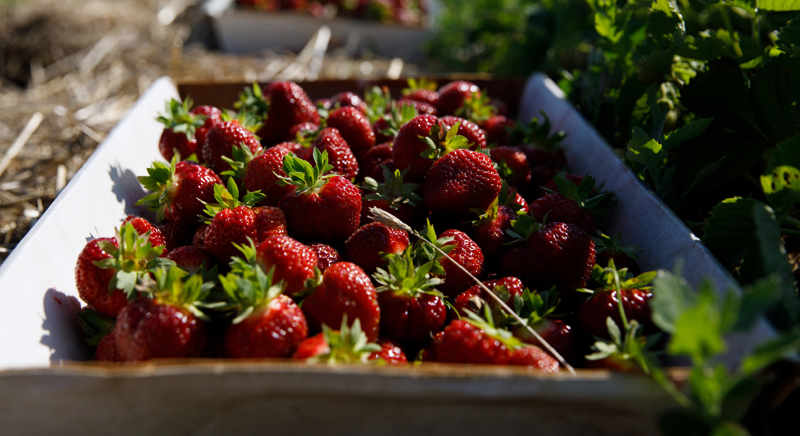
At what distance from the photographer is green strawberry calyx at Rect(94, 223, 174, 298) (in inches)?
42.2

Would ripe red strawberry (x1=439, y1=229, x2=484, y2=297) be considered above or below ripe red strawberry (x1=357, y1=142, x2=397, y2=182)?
below

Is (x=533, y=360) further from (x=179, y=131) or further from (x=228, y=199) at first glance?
(x=179, y=131)

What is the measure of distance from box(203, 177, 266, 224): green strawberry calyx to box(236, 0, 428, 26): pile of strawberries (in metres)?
3.32

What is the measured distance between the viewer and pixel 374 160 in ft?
5.13

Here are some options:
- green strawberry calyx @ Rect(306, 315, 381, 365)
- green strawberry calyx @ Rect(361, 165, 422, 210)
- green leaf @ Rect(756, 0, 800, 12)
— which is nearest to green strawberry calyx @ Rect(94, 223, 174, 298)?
green strawberry calyx @ Rect(306, 315, 381, 365)

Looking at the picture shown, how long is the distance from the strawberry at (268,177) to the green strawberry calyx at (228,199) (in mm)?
74

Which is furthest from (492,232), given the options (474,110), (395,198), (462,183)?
(474,110)

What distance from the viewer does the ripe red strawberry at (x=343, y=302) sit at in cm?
103

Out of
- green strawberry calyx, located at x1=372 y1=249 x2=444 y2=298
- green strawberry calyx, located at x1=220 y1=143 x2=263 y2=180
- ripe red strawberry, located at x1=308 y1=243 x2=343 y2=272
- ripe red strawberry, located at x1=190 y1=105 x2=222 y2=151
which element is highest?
ripe red strawberry, located at x1=190 y1=105 x2=222 y2=151

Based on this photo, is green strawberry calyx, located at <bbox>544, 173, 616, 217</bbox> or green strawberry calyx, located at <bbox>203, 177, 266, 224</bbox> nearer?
green strawberry calyx, located at <bbox>203, 177, 266, 224</bbox>

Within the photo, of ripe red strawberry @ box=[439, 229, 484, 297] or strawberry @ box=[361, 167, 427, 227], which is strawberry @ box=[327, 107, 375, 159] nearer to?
strawberry @ box=[361, 167, 427, 227]

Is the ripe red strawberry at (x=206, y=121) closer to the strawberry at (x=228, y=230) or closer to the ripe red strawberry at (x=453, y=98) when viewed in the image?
the strawberry at (x=228, y=230)

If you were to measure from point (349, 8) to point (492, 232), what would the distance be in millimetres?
3723

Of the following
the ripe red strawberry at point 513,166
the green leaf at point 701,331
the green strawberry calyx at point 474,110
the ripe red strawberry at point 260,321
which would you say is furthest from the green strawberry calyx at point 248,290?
the green strawberry calyx at point 474,110
